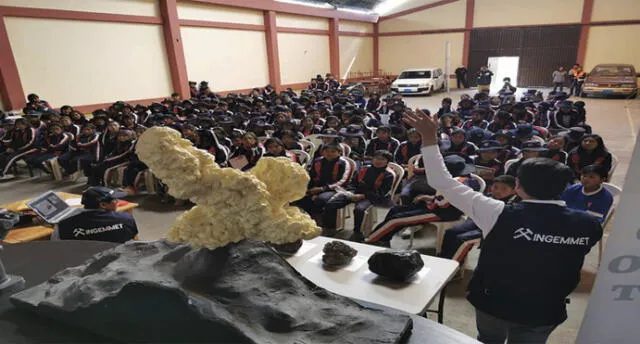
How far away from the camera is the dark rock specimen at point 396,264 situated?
85.7 inches

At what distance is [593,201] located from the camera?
348 cm

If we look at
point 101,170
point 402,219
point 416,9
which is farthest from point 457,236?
point 416,9

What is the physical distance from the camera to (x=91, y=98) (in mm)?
10945

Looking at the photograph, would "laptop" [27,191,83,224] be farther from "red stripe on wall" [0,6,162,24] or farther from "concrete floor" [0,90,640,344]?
"red stripe on wall" [0,6,162,24]

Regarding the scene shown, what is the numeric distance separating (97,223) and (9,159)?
6.11 metres

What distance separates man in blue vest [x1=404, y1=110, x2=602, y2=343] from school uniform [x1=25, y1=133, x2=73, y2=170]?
752cm

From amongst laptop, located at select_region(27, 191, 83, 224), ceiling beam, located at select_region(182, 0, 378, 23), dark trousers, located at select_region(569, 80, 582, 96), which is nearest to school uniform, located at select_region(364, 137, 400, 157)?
laptop, located at select_region(27, 191, 83, 224)

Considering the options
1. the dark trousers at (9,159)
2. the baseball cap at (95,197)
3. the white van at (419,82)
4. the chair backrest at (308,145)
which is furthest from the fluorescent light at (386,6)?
the baseball cap at (95,197)

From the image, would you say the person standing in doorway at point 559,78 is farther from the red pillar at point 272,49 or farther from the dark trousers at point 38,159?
the dark trousers at point 38,159

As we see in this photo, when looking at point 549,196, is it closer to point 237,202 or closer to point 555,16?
point 237,202

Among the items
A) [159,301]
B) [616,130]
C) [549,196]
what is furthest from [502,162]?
[616,130]

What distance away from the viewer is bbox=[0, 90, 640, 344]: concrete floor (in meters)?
3.01

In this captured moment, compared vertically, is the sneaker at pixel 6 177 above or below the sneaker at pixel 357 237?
above

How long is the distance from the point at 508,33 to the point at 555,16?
205 centimetres
